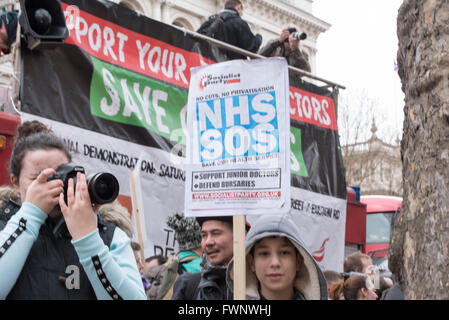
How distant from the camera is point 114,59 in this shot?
5.19 meters

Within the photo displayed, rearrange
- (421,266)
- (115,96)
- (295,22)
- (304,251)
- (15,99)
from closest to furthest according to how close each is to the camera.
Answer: (421,266) → (304,251) → (15,99) → (115,96) → (295,22)

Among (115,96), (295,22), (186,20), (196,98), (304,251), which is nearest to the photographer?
(304,251)

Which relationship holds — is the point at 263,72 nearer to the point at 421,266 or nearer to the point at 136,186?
the point at 136,186

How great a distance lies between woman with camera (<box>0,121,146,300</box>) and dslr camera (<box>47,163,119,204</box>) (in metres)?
0.02

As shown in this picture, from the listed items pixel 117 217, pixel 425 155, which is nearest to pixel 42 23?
pixel 117 217

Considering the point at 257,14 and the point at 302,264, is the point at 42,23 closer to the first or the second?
the point at 302,264

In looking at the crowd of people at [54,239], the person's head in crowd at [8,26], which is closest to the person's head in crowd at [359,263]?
the person's head in crowd at [8,26]

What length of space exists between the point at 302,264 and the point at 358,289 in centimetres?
246

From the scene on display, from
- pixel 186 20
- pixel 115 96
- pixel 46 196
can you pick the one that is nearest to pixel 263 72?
pixel 115 96

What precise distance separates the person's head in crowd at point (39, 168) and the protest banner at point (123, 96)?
201cm

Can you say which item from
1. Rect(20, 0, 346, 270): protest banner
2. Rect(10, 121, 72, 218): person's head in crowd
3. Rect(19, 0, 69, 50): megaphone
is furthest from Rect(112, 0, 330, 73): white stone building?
Rect(10, 121, 72, 218): person's head in crowd

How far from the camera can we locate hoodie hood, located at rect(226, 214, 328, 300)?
3.36 metres

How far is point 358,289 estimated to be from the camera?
5.71 metres
